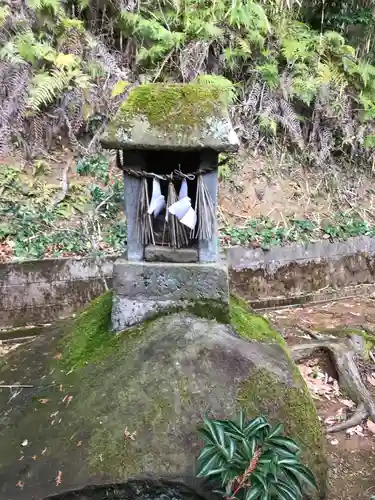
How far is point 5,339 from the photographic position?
5.92m

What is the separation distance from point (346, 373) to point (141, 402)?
3012 millimetres

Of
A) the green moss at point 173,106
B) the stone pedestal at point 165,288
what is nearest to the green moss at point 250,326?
the stone pedestal at point 165,288

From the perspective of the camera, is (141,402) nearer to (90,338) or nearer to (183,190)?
(90,338)

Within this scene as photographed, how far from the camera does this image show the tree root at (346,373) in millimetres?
4285

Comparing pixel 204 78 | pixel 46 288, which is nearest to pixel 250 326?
pixel 46 288

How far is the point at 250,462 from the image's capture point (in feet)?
6.75

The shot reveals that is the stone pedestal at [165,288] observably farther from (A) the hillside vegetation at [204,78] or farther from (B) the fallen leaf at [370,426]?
(A) the hillside vegetation at [204,78]

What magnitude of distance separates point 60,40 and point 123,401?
287 inches

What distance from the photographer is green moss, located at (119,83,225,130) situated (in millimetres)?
2828

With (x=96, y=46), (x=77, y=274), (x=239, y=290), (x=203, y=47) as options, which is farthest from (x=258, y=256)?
(x=96, y=46)

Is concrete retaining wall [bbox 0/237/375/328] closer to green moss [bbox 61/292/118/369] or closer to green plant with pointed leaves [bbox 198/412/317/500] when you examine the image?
green moss [bbox 61/292/118/369]

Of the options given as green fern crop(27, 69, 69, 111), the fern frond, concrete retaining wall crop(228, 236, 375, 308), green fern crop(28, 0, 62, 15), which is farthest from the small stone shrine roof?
green fern crop(28, 0, 62, 15)

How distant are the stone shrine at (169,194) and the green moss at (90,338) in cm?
15

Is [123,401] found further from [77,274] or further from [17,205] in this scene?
[17,205]
